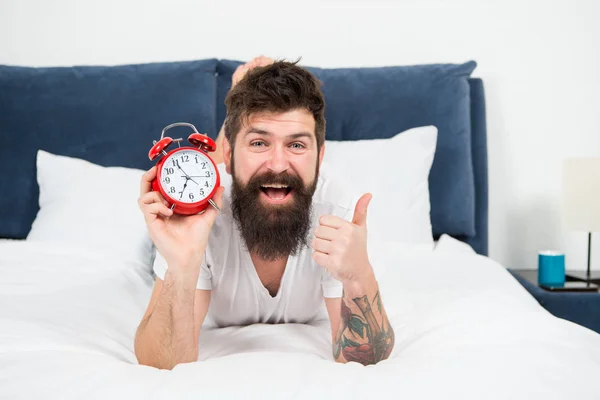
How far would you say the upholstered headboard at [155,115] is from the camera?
8.95ft

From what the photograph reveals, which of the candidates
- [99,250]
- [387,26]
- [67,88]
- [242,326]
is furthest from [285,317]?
[387,26]

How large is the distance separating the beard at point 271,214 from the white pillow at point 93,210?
704 millimetres

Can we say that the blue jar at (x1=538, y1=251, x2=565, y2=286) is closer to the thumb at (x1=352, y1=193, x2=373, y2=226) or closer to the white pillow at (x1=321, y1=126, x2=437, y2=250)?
the white pillow at (x1=321, y1=126, x2=437, y2=250)

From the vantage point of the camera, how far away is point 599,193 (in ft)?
8.75

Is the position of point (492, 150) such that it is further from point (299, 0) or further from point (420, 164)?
point (299, 0)

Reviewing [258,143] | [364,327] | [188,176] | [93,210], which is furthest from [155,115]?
[364,327]

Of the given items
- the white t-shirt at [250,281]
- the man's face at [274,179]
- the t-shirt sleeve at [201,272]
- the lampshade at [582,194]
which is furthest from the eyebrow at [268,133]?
the lampshade at [582,194]

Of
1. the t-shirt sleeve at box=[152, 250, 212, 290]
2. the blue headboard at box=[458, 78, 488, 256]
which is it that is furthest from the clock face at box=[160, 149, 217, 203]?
the blue headboard at box=[458, 78, 488, 256]

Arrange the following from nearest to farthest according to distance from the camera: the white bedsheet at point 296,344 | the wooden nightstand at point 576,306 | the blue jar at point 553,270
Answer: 1. the white bedsheet at point 296,344
2. the wooden nightstand at point 576,306
3. the blue jar at point 553,270

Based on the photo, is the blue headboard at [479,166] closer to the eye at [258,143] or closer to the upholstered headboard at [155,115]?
the upholstered headboard at [155,115]

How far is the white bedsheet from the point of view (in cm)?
108

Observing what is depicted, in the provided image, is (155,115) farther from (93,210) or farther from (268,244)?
(268,244)

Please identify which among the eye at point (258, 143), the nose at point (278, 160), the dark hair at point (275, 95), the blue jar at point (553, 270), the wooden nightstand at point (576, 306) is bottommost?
the wooden nightstand at point (576, 306)

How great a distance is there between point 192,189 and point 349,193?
0.57m
